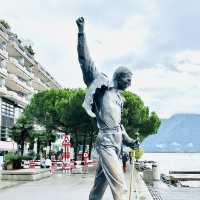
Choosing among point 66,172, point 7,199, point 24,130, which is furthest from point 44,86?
point 7,199

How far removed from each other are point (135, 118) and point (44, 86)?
40.3 meters

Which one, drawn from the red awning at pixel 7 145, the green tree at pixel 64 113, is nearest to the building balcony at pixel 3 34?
the green tree at pixel 64 113

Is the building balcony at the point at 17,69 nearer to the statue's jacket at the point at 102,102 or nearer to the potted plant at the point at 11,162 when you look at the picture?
the potted plant at the point at 11,162

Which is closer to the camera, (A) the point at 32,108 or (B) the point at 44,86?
(A) the point at 32,108

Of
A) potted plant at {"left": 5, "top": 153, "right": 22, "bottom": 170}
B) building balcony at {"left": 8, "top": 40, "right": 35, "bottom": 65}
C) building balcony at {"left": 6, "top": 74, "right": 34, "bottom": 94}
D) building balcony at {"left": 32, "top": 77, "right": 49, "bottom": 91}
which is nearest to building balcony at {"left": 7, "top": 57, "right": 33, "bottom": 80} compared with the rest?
building balcony at {"left": 8, "top": 40, "right": 35, "bottom": 65}

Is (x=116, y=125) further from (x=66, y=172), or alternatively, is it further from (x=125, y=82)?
(x=66, y=172)

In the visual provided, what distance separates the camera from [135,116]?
6159 centimetres

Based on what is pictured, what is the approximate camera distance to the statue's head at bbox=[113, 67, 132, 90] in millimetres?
7934

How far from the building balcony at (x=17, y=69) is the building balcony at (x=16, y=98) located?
363 cm

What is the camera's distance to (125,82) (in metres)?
7.96

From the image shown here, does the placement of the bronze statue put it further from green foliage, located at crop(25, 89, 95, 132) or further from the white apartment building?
the white apartment building

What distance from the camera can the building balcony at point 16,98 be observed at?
69.2 meters

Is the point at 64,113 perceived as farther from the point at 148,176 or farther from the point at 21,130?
the point at 148,176

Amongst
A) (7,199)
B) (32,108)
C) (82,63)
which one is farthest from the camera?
(32,108)
